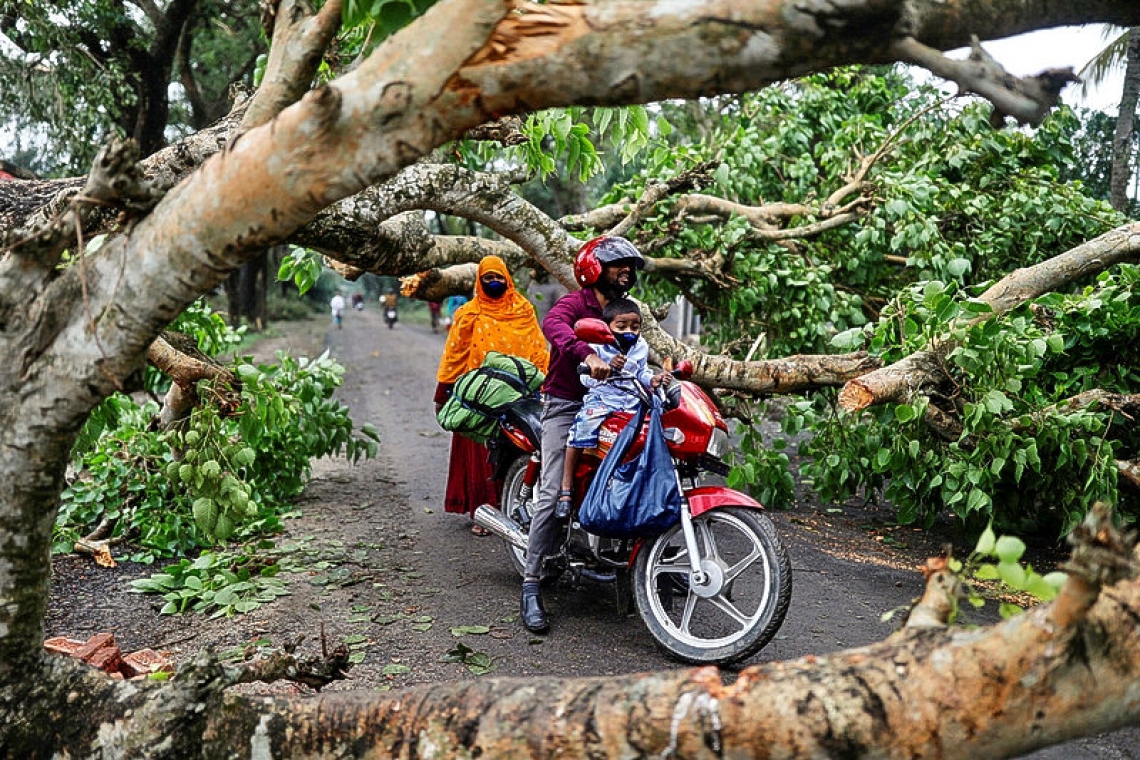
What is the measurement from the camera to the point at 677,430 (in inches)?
171

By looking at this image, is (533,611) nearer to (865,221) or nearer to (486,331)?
(486,331)

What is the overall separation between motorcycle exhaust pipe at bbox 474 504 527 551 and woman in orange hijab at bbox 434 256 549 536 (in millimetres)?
967

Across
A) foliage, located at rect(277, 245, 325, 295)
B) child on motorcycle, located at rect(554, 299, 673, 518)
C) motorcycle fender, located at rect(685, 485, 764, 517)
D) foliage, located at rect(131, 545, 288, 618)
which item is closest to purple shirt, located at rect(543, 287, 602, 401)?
child on motorcycle, located at rect(554, 299, 673, 518)

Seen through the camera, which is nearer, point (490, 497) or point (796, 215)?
point (490, 497)

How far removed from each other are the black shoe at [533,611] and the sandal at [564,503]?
0.41 metres

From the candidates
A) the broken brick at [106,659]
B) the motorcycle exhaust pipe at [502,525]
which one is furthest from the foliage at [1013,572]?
the motorcycle exhaust pipe at [502,525]

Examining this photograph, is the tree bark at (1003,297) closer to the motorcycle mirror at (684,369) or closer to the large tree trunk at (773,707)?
the motorcycle mirror at (684,369)

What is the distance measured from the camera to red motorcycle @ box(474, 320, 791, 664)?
409 centimetres

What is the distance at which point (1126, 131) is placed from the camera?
13062 millimetres

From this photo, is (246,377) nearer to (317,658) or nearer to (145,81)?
(317,658)

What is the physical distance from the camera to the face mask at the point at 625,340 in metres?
4.66

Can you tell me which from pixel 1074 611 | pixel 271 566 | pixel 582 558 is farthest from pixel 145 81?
pixel 1074 611

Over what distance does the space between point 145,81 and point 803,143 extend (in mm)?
9693

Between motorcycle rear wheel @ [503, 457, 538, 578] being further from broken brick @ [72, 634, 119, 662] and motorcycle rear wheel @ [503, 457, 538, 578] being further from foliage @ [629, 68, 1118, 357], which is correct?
foliage @ [629, 68, 1118, 357]
